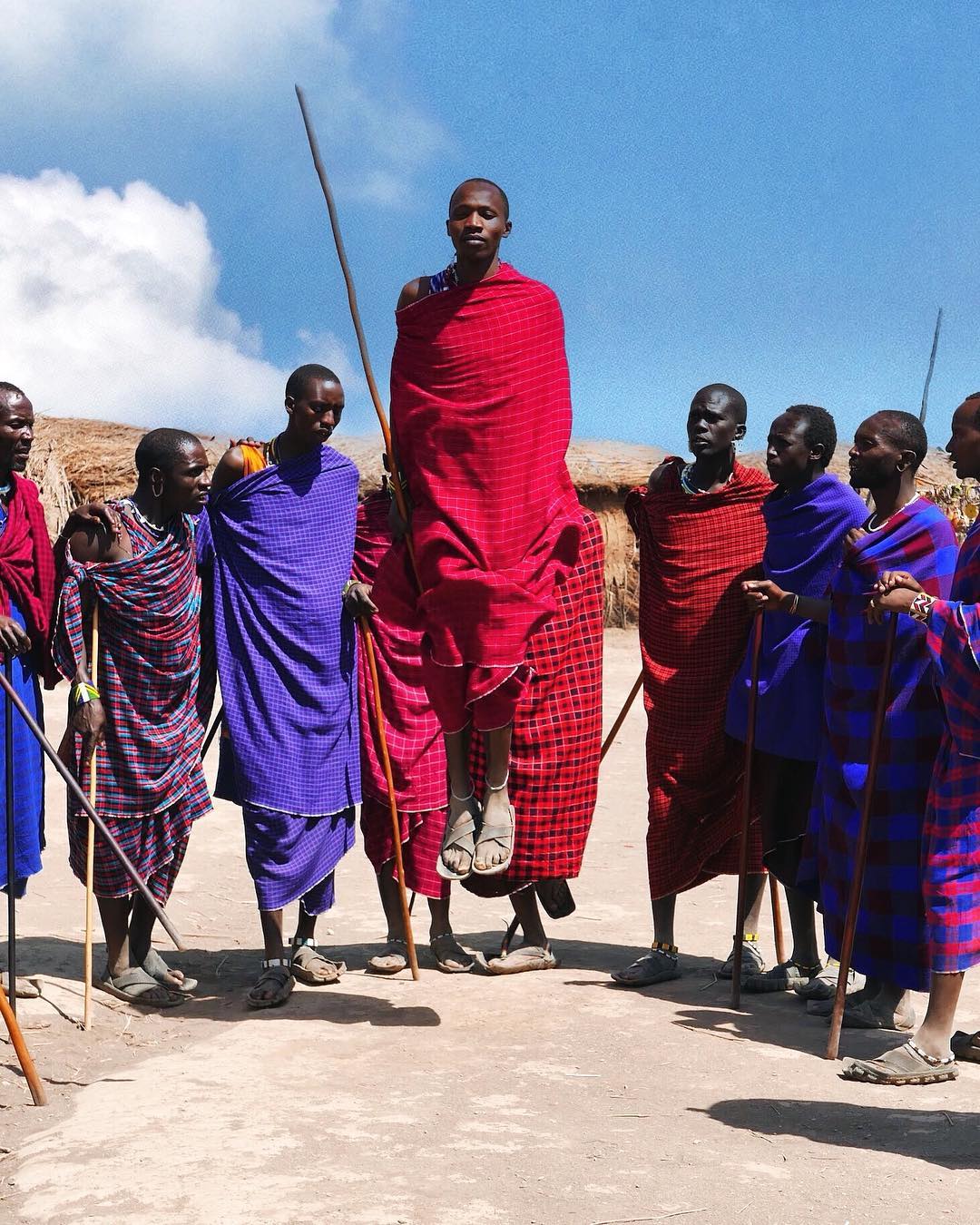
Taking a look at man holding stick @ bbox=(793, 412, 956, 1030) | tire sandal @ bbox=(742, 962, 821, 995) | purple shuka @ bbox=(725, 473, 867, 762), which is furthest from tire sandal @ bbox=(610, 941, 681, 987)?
purple shuka @ bbox=(725, 473, 867, 762)

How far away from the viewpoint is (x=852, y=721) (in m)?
5.84

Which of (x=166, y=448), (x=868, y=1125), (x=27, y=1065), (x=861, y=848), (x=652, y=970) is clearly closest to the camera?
(x=868, y=1125)

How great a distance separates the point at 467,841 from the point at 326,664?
51.8 inches

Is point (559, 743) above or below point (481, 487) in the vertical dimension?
below

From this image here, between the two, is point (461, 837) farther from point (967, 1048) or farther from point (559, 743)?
point (967, 1048)

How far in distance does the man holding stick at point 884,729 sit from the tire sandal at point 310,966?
7.19 feet

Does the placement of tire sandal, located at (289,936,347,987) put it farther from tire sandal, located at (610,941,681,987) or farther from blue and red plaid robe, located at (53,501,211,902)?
tire sandal, located at (610,941,681,987)

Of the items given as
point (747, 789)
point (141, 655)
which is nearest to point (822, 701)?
point (747, 789)

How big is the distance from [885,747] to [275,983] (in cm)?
271

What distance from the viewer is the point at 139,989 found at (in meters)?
6.32

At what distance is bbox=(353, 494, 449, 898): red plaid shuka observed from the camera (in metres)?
6.84

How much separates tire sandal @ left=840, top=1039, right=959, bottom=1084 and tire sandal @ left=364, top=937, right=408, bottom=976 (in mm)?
2236

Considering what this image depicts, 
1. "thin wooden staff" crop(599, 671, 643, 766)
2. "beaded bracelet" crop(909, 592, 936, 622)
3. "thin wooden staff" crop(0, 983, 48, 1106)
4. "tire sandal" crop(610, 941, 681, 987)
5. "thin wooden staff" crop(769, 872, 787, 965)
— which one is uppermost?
"beaded bracelet" crop(909, 592, 936, 622)

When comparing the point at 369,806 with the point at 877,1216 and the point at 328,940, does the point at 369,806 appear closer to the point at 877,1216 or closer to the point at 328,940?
the point at 328,940
